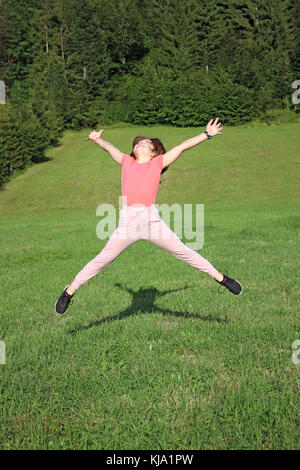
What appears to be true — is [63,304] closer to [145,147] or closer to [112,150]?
[112,150]

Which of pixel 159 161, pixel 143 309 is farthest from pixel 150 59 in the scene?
pixel 159 161

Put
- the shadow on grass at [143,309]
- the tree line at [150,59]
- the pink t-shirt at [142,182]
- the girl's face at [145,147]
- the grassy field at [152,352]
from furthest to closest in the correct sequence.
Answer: the tree line at [150,59] → the shadow on grass at [143,309] → the girl's face at [145,147] → the pink t-shirt at [142,182] → the grassy field at [152,352]

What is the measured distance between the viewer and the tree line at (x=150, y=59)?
6881 cm

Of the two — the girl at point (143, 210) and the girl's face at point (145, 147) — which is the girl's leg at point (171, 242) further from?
the girl's face at point (145, 147)

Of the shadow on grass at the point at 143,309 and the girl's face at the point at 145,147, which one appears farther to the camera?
the shadow on grass at the point at 143,309

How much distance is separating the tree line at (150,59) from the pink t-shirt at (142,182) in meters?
57.2

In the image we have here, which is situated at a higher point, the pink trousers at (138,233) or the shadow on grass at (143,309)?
the pink trousers at (138,233)

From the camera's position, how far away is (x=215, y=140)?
59.3 metres

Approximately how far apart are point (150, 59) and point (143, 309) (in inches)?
3297

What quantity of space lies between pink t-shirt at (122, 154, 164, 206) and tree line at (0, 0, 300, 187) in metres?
57.2

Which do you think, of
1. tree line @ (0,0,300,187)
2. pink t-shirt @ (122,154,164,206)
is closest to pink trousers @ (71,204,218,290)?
pink t-shirt @ (122,154,164,206)

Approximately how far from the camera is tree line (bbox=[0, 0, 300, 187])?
68812 mm

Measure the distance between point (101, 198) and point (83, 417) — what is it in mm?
36897

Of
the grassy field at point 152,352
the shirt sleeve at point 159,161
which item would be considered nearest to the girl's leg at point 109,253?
the grassy field at point 152,352
